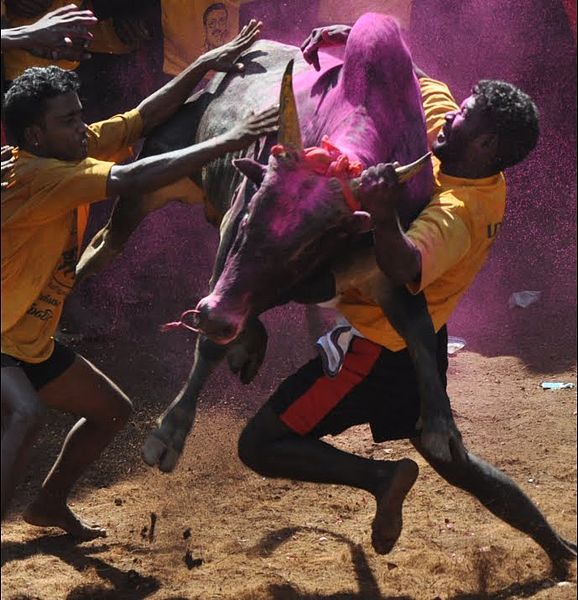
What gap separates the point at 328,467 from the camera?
4.45 m

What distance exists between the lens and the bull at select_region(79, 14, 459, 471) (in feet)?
13.3

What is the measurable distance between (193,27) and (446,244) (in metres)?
4.41

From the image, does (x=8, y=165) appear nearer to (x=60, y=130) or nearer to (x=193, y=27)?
(x=60, y=130)

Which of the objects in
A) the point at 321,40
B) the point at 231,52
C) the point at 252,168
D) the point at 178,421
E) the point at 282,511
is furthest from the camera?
the point at 282,511

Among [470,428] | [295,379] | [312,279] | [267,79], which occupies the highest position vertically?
[267,79]

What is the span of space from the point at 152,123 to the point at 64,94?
1132 mm

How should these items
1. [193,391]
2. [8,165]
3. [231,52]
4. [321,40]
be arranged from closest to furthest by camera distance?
[8,165] < [193,391] < [321,40] < [231,52]

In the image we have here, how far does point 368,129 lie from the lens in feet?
14.5

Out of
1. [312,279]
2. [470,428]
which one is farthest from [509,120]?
[470,428]

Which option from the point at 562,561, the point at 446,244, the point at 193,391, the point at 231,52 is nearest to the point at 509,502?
the point at 562,561

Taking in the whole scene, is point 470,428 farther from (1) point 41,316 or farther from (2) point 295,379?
(1) point 41,316

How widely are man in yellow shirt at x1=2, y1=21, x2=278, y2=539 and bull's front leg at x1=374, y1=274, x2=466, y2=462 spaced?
31.0 inches

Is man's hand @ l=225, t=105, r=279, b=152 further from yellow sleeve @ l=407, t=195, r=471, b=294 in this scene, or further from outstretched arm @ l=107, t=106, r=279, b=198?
yellow sleeve @ l=407, t=195, r=471, b=294

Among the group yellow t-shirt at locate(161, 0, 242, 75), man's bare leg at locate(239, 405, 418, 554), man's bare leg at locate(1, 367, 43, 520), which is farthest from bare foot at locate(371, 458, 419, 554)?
yellow t-shirt at locate(161, 0, 242, 75)
